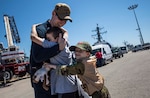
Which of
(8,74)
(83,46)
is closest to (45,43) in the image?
(83,46)

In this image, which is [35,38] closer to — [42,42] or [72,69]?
[42,42]

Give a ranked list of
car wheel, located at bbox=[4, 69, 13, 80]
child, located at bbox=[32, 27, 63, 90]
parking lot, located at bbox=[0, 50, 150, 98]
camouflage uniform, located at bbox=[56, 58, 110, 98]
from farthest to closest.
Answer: car wheel, located at bbox=[4, 69, 13, 80] → parking lot, located at bbox=[0, 50, 150, 98] → camouflage uniform, located at bbox=[56, 58, 110, 98] → child, located at bbox=[32, 27, 63, 90]

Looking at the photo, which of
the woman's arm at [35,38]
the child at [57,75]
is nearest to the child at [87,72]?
the child at [57,75]

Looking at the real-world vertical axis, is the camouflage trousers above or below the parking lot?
above

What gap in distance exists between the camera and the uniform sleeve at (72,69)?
6.65 ft

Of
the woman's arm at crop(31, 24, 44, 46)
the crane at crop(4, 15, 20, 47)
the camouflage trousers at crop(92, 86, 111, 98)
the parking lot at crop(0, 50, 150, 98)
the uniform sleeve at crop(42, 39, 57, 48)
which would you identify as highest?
the crane at crop(4, 15, 20, 47)

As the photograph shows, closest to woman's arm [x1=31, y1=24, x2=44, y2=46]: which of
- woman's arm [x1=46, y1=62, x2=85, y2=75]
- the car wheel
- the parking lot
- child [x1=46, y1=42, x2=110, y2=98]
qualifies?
woman's arm [x1=46, y1=62, x2=85, y2=75]

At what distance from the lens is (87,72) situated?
243 centimetres

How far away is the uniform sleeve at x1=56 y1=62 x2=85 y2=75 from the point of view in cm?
203

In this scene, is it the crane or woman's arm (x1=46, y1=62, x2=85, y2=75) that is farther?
the crane

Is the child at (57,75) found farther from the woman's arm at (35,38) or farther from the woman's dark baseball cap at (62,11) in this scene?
the woman's dark baseball cap at (62,11)

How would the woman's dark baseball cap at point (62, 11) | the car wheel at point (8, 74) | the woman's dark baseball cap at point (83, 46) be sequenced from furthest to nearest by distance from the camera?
1. the car wheel at point (8, 74)
2. the woman's dark baseball cap at point (83, 46)
3. the woman's dark baseball cap at point (62, 11)

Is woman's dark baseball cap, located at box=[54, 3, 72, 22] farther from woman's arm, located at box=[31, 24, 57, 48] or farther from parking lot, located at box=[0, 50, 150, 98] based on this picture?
parking lot, located at box=[0, 50, 150, 98]

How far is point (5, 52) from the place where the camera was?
2173 cm
